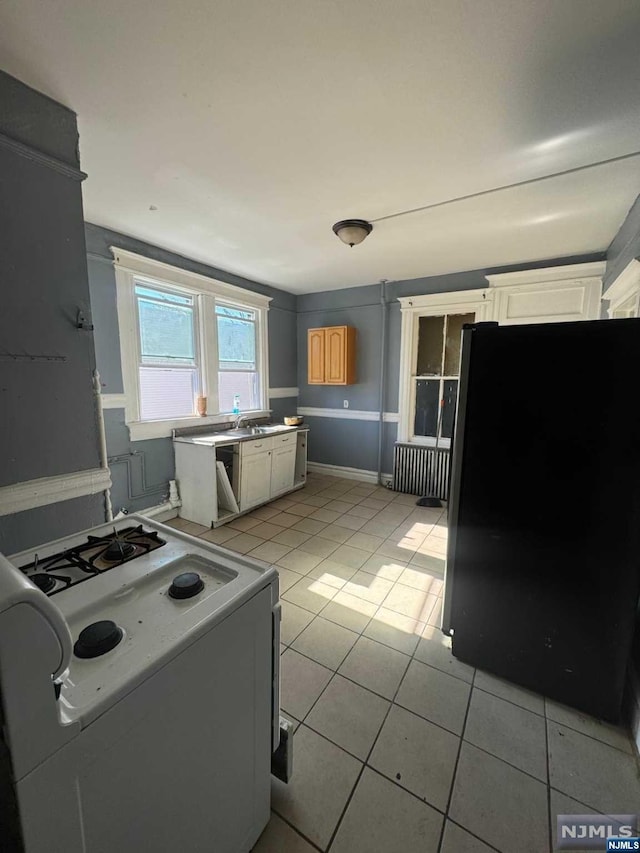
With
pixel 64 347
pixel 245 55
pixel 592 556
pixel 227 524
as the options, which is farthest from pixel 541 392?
pixel 227 524

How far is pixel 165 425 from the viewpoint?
3.56 meters

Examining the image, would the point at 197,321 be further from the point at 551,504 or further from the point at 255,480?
the point at 551,504

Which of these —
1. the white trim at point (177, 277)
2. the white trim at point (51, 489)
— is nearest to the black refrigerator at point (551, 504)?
the white trim at point (51, 489)

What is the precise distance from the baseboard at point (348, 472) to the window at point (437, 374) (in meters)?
0.81

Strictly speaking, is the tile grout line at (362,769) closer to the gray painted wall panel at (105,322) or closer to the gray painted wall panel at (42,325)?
the gray painted wall panel at (42,325)

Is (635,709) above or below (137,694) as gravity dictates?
below

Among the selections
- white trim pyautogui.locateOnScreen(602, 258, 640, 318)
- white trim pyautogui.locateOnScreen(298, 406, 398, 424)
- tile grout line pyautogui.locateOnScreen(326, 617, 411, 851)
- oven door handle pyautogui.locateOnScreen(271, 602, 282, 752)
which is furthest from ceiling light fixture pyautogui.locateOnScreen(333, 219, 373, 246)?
tile grout line pyautogui.locateOnScreen(326, 617, 411, 851)

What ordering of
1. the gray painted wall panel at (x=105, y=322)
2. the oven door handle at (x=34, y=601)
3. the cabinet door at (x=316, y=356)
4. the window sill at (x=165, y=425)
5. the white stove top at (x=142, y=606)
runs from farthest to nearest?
the cabinet door at (x=316, y=356) → the window sill at (x=165, y=425) → the gray painted wall panel at (x=105, y=322) → the white stove top at (x=142, y=606) → the oven door handle at (x=34, y=601)

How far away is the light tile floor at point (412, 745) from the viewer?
122 centimetres

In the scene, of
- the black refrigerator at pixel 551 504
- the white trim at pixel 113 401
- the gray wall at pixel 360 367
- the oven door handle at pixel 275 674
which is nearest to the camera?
the oven door handle at pixel 275 674

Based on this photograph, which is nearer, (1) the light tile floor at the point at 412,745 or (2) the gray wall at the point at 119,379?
(1) the light tile floor at the point at 412,745

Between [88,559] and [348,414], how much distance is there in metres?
4.18

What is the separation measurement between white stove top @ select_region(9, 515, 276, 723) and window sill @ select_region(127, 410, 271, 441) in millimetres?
2192

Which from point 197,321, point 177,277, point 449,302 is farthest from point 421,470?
point 177,277
